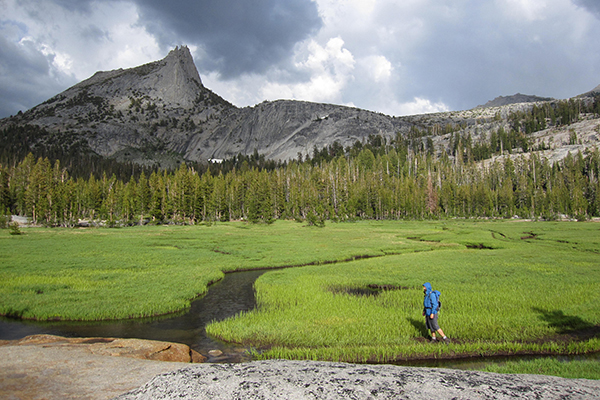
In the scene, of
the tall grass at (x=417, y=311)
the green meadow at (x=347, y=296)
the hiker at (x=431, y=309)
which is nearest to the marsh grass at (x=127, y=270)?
the green meadow at (x=347, y=296)

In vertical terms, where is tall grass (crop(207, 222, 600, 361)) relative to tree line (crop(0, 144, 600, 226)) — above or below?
below

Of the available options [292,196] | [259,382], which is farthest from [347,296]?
[292,196]

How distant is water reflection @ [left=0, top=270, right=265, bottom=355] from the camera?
14.0 meters

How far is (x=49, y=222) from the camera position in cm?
8100

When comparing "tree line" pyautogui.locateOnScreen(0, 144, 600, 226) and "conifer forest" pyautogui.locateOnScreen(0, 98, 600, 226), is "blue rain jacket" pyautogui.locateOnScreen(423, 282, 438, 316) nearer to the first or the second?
"conifer forest" pyautogui.locateOnScreen(0, 98, 600, 226)

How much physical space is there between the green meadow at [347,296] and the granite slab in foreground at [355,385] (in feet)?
16.6

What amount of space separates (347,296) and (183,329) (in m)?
9.79

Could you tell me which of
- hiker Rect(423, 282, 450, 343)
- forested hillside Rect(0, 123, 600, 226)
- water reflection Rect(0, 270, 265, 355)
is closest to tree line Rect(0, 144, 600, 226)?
forested hillside Rect(0, 123, 600, 226)

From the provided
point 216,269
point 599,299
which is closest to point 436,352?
point 599,299

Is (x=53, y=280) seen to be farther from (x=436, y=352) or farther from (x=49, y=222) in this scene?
(x=49, y=222)

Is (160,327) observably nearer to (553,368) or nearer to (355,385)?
(355,385)

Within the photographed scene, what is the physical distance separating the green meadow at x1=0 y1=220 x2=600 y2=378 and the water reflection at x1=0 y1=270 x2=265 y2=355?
2.39 feet

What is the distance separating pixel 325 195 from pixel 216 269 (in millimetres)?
96175

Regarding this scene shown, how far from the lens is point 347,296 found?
19531mm
